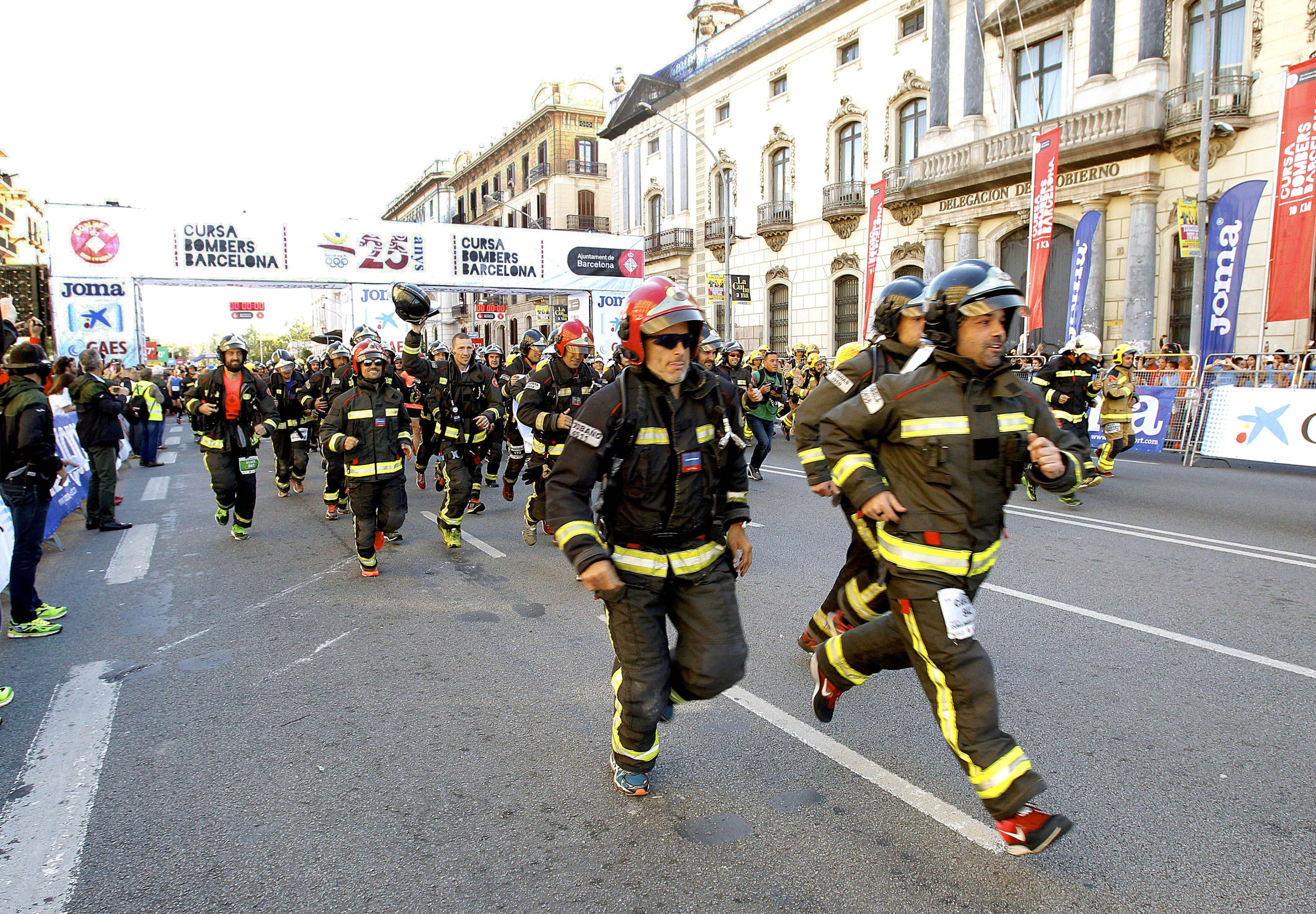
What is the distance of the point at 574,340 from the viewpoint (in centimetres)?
707

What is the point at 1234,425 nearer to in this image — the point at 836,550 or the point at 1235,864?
the point at 836,550

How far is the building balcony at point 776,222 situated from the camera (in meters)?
29.9

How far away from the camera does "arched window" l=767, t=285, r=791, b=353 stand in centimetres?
3075

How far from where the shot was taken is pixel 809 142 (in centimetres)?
→ 2895

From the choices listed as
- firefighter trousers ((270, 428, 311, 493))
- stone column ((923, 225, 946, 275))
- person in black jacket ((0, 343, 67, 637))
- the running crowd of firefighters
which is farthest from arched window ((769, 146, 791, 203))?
the running crowd of firefighters

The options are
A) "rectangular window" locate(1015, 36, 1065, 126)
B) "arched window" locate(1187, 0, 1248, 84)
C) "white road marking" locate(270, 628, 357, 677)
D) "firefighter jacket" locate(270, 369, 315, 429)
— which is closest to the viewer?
"white road marking" locate(270, 628, 357, 677)

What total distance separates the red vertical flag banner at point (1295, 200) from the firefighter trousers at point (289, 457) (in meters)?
14.8

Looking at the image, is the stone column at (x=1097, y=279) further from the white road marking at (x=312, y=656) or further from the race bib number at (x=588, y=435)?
the race bib number at (x=588, y=435)

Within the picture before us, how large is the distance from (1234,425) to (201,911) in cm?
1263

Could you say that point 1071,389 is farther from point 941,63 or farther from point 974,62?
point 941,63

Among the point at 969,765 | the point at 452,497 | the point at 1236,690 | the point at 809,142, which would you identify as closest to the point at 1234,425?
the point at 1236,690

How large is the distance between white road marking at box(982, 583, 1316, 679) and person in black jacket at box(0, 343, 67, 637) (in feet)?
19.5

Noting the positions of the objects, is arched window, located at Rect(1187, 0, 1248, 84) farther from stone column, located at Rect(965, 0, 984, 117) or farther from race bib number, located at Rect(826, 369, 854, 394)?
race bib number, located at Rect(826, 369, 854, 394)

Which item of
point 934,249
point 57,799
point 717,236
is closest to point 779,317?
point 717,236
